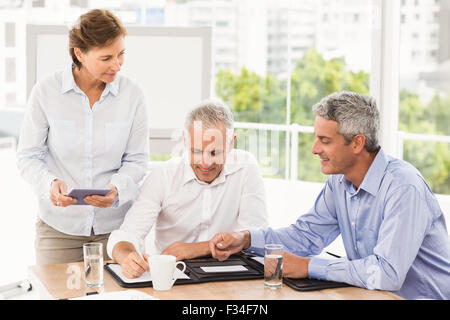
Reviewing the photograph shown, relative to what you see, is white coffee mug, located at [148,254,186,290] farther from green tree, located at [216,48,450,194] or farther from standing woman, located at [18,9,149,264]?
green tree, located at [216,48,450,194]

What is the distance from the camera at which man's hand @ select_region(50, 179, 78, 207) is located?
7.36 feet

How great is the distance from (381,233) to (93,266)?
0.92m

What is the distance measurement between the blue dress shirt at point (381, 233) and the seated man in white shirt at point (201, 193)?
23cm

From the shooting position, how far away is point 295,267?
1.87 meters

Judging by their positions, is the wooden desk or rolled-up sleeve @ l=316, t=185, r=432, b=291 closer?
the wooden desk

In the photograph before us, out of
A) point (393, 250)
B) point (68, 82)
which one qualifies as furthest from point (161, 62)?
point (393, 250)

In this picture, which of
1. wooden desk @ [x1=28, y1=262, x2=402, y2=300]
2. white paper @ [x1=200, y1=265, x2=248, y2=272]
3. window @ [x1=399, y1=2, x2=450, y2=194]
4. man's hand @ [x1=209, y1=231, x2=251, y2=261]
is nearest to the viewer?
wooden desk @ [x1=28, y1=262, x2=402, y2=300]

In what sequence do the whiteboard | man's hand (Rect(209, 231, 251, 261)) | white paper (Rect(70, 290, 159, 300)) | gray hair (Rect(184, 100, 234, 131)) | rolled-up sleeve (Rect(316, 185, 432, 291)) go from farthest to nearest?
the whiteboard → gray hair (Rect(184, 100, 234, 131)) → man's hand (Rect(209, 231, 251, 261)) → rolled-up sleeve (Rect(316, 185, 432, 291)) → white paper (Rect(70, 290, 159, 300))

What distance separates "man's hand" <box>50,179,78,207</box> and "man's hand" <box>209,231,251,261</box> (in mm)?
573

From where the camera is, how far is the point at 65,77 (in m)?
2.45

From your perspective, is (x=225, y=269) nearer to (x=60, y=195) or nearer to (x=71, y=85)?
(x=60, y=195)

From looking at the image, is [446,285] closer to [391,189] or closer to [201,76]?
[391,189]

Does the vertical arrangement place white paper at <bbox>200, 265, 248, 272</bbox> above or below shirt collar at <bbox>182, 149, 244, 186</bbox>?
below

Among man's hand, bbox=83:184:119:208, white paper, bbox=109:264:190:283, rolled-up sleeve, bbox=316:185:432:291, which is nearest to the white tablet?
man's hand, bbox=83:184:119:208
